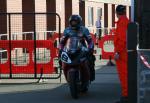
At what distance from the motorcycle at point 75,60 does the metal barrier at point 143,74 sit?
4693 mm

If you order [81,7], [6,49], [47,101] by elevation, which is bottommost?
[47,101]

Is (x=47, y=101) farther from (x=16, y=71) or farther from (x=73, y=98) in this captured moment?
(x=16, y=71)

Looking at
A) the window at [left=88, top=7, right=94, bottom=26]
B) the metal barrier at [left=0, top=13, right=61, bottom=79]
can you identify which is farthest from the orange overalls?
the window at [left=88, top=7, right=94, bottom=26]

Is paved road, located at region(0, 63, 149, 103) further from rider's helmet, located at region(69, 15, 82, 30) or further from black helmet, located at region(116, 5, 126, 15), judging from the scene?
black helmet, located at region(116, 5, 126, 15)

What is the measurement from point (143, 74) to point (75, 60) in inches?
194

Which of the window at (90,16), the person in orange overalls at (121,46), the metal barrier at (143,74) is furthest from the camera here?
the window at (90,16)

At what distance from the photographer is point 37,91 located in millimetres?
13539

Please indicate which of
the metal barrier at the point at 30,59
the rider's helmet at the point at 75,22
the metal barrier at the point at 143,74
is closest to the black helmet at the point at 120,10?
the rider's helmet at the point at 75,22

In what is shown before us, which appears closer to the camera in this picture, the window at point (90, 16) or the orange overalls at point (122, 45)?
the orange overalls at point (122, 45)

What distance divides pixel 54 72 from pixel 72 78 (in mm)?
3713

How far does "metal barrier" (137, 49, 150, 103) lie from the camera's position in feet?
23.9

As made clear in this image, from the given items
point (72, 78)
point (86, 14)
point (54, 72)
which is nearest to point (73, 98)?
point (72, 78)

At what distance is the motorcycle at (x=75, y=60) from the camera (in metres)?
12.2

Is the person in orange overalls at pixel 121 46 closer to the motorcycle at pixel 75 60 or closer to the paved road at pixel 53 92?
the paved road at pixel 53 92
